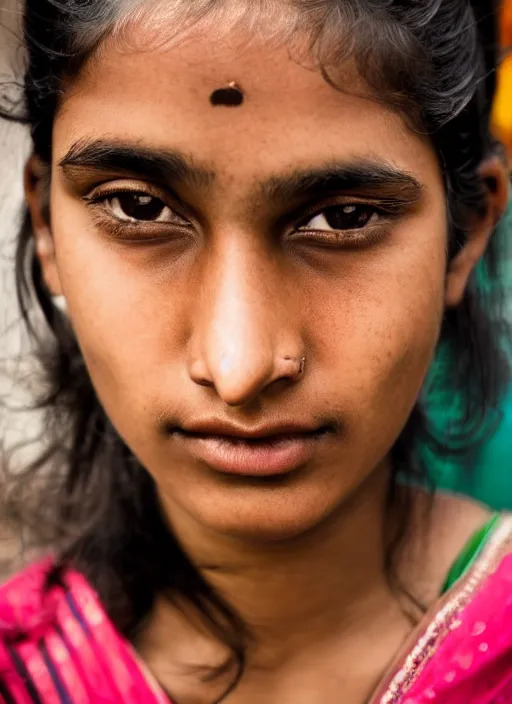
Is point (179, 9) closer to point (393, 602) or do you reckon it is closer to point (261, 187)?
point (261, 187)

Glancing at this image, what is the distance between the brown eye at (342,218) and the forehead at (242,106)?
2.4 inches

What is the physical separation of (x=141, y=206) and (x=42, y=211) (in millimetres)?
238

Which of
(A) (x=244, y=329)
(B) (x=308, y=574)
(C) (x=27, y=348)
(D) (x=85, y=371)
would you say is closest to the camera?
(A) (x=244, y=329)

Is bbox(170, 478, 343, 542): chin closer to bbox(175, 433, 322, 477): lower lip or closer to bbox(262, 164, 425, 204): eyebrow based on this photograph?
bbox(175, 433, 322, 477): lower lip

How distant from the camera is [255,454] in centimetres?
82

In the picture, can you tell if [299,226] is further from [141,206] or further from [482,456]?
[482,456]

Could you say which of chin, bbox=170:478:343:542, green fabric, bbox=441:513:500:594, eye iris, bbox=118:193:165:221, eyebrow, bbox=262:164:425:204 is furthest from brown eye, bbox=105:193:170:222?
green fabric, bbox=441:513:500:594

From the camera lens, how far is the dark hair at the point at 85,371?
83 cm

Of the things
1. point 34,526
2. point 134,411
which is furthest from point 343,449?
point 34,526

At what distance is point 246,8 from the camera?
30.2 inches

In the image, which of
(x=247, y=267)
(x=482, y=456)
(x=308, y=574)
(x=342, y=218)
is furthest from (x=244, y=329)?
(x=482, y=456)

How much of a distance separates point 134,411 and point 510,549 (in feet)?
1.54

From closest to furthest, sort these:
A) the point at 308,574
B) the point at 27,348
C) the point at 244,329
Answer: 1. the point at 244,329
2. the point at 308,574
3. the point at 27,348

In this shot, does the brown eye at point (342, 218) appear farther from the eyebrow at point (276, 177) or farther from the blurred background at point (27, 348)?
the blurred background at point (27, 348)
